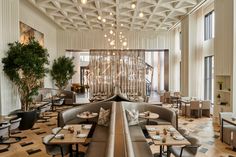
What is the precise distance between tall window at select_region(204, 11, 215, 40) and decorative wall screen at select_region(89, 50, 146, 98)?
5474 mm

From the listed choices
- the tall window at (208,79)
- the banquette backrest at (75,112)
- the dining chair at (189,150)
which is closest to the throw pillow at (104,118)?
the banquette backrest at (75,112)

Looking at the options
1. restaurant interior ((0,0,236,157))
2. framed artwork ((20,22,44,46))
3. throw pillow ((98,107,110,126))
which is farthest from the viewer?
framed artwork ((20,22,44,46))

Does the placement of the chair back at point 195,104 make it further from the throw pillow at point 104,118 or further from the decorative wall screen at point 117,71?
the decorative wall screen at point 117,71

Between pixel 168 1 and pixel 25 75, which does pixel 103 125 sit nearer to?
pixel 25 75

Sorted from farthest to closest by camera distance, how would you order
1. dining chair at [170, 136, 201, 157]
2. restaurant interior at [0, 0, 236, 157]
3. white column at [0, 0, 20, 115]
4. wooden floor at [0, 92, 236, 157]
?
white column at [0, 0, 20, 115]
wooden floor at [0, 92, 236, 157]
restaurant interior at [0, 0, 236, 157]
dining chair at [170, 136, 201, 157]

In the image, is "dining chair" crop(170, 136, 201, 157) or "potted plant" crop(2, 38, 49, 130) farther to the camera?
"potted plant" crop(2, 38, 49, 130)

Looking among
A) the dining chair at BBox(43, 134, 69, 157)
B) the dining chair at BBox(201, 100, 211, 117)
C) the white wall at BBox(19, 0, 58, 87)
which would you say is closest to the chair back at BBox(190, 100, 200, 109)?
the dining chair at BBox(201, 100, 211, 117)

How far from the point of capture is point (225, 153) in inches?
198

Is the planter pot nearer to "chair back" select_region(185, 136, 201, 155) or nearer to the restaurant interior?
the restaurant interior

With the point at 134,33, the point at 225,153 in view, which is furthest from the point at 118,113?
the point at 134,33

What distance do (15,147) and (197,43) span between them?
30.9ft

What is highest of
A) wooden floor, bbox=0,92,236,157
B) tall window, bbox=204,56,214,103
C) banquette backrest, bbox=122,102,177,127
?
tall window, bbox=204,56,214,103

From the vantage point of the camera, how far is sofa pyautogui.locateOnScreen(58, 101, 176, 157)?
2900 millimetres

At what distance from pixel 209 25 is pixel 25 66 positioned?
28.3ft
